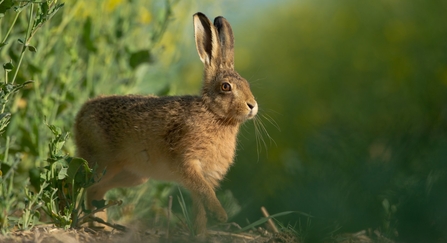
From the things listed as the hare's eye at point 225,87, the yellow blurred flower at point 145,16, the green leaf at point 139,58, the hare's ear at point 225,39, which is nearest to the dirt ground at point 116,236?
the hare's eye at point 225,87

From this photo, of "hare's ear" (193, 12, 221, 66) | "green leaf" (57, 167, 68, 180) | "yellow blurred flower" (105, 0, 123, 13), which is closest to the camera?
"green leaf" (57, 167, 68, 180)

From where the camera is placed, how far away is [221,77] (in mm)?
4984

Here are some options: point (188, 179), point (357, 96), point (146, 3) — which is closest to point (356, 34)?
point (357, 96)

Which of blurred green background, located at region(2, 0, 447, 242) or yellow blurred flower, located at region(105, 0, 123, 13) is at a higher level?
yellow blurred flower, located at region(105, 0, 123, 13)

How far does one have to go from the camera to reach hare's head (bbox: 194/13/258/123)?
480 centimetres

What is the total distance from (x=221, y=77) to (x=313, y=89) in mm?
5348

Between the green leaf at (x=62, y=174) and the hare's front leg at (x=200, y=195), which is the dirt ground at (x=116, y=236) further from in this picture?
the green leaf at (x=62, y=174)

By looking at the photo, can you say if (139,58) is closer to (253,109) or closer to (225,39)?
(225,39)

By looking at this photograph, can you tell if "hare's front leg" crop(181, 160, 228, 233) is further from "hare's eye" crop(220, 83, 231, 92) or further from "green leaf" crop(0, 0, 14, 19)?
"green leaf" crop(0, 0, 14, 19)

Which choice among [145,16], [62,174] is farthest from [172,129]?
[145,16]

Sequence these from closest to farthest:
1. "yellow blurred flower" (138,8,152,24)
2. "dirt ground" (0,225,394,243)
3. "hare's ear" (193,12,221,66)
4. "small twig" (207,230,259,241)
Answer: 1. "dirt ground" (0,225,394,243)
2. "small twig" (207,230,259,241)
3. "hare's ear" (193,12,221,66)
4. "yellow blurred flower" (138,8,152,24)

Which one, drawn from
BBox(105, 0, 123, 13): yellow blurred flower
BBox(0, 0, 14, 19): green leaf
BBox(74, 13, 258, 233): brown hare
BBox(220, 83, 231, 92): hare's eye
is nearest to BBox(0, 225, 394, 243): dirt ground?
BBox(74, 13, 258, 233): brown hare

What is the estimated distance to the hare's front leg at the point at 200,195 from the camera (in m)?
4.22

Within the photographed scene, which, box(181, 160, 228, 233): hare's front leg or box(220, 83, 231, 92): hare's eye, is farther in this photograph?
box(220, 83, 231, 92): hare's eye
